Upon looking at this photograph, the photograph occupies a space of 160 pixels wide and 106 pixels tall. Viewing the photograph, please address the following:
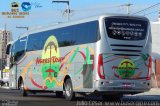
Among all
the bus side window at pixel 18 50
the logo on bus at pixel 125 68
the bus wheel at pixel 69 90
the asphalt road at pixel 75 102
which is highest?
the bus side window at pixel 18 50

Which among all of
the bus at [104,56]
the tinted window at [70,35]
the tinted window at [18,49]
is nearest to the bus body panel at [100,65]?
the bus at [104,56]

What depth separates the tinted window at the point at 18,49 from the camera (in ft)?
101

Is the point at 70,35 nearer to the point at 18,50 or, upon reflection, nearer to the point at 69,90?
the point at 69,90

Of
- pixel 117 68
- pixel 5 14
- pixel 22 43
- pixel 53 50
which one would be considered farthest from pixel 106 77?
pixel 5 14

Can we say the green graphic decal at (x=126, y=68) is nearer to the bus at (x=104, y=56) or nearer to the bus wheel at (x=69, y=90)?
the bus at (x=104, y=56)

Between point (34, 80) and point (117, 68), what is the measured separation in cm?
830

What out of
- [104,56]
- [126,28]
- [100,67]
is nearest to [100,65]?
[100,67]

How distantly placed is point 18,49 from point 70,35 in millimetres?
7976

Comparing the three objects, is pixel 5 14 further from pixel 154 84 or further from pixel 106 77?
pixel 106 77

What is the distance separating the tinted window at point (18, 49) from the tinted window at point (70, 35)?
1.46 meters

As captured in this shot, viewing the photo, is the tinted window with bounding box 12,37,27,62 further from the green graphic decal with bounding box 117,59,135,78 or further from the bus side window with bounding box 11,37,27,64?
the green graphic decal with bounding box 117,59,135,78

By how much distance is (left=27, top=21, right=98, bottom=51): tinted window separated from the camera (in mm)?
22305

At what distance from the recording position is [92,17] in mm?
22594

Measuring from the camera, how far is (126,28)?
22.2 metres
